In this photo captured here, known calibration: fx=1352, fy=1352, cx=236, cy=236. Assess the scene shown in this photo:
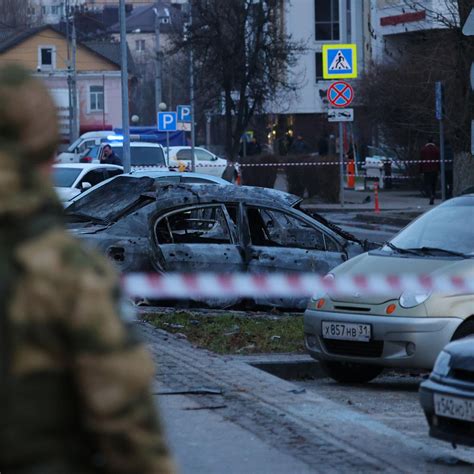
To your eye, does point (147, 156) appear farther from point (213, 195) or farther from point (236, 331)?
point (236, 331)

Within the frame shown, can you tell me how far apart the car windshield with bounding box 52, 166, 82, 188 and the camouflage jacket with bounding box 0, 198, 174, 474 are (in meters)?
22.8

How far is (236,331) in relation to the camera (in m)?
12.0

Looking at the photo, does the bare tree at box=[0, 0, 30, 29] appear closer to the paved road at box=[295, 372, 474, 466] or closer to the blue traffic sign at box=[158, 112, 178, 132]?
A: the blue traffic sign at box=[158, 112, 178, 132]

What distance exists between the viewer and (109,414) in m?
2.66

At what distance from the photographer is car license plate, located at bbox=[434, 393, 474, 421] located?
21.7 feet

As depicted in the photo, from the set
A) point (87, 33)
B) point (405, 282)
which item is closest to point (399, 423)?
point (405, 282)

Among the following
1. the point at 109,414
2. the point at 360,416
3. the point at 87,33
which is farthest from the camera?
the point at 87,33

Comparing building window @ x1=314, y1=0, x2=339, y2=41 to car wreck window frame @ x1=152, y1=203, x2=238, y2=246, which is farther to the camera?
building window @ x1=314, y1=0, x2=339, y2=41

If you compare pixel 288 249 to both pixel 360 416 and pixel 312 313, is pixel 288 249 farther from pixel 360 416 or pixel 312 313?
pixel 360 416

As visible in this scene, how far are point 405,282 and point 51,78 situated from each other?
86.3 meters

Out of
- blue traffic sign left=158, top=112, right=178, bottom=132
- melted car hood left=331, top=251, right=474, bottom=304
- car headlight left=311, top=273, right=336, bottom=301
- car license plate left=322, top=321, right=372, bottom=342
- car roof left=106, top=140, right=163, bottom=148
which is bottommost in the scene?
car license plate left=322, top=321, right=372, bottom=342

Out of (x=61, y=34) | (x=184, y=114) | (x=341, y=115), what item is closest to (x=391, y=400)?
(x=341, y=115)

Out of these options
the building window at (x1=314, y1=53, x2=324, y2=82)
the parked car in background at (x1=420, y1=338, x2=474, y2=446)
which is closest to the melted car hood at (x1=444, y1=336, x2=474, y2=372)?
the parked car in background at (x1=420, y1=338, x2=474, y2=446)

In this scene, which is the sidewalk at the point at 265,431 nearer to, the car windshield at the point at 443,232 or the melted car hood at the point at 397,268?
→ the melted car hood at the point at 397,268
